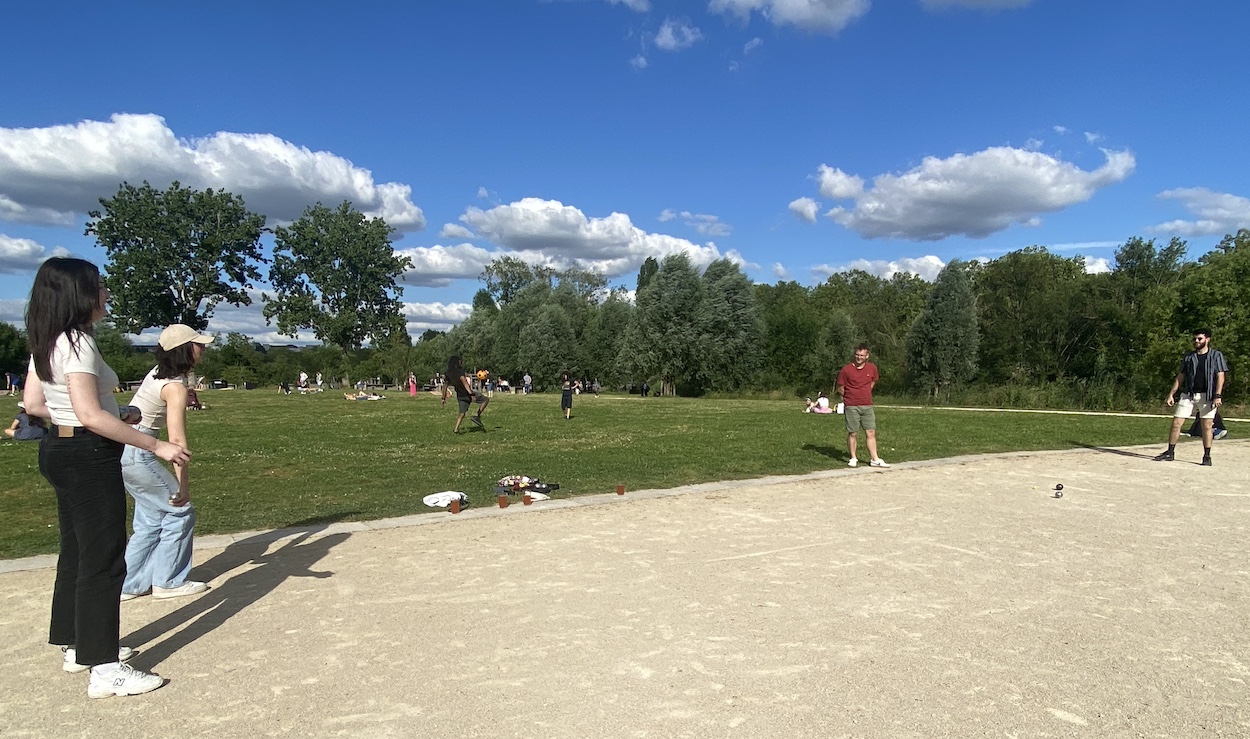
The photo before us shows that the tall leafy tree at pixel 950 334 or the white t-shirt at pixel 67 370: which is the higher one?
the tall leafy tree at pixel 950 334

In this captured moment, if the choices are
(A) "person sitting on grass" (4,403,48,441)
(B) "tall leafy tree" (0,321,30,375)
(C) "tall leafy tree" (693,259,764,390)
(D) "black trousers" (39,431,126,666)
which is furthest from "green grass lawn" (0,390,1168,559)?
(B) "tall leafy tree" (0,321,30,375)

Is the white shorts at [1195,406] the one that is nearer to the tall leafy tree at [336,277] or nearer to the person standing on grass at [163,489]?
the person standing on grass at [163,489]

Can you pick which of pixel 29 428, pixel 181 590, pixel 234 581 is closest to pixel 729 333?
pixel 234 581

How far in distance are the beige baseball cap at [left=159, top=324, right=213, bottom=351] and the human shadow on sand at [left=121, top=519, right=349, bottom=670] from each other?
1.77 metres

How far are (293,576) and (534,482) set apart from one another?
406 centimetres

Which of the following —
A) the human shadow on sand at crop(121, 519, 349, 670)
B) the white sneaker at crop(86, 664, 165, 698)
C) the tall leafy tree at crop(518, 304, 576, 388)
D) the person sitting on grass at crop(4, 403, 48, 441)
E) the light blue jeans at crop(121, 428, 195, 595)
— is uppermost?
the tall leafy tree at crop(518, 304, 576, 388)

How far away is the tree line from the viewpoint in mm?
43469

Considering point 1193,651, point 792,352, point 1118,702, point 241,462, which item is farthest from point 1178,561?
point 792,352

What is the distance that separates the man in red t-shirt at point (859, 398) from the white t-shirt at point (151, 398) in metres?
9.20

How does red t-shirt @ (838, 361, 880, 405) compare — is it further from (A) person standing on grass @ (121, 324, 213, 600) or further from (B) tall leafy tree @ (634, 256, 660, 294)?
(B) tall leafy tree @ (634, 256, 660, 294)

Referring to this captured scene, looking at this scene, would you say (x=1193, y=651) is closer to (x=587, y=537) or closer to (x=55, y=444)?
(x=587, y=537)

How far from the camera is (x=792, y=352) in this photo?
5706cm

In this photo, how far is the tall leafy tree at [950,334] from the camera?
141 feet

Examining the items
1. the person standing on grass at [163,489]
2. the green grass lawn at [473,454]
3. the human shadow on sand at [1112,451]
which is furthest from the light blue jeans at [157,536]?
the human shadow on sand at [1112,451]
